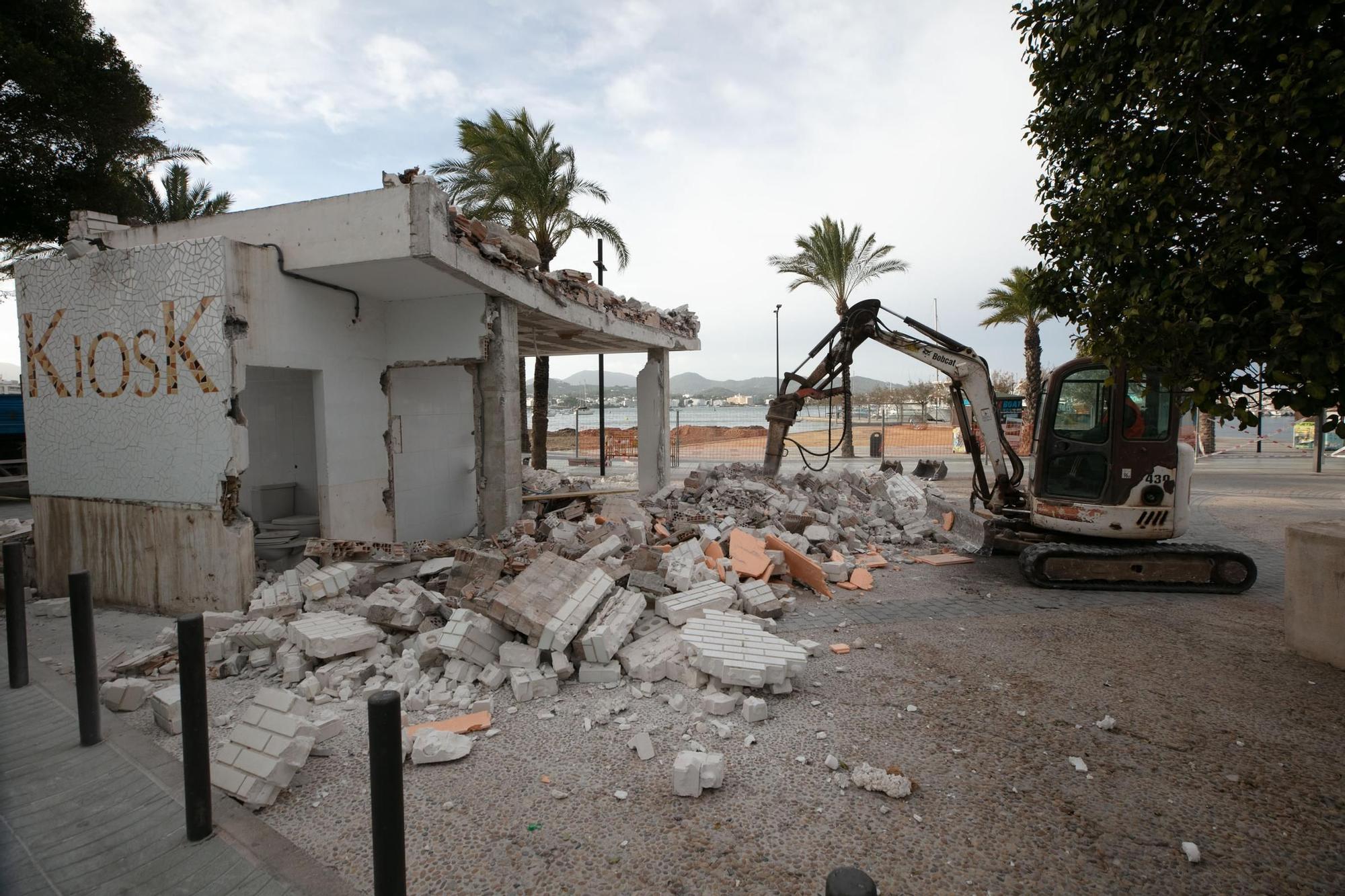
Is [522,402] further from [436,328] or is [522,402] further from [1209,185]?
[1209,185]

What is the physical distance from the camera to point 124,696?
502 cm

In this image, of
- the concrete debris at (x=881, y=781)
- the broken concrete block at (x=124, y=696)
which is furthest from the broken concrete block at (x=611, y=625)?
the broken concrete block at (x=124, y=696)

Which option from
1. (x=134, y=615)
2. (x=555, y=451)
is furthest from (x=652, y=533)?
(x=555, y=451)

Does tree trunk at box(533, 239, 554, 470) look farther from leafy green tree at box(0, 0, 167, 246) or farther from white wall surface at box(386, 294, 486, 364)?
leafy green tree at box(0, 0, 167, 246)

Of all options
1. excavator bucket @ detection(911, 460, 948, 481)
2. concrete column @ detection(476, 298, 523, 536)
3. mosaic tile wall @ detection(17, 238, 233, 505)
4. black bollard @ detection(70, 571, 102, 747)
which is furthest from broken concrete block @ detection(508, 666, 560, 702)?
excavator bucket @ detection(911, 460, 948, 481)

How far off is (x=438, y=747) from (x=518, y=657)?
124 cm

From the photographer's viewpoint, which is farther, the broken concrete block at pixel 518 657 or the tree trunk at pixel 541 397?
the tree trunk at pixel 541 397

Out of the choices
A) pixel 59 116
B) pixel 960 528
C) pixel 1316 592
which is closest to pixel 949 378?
pixel 960 528

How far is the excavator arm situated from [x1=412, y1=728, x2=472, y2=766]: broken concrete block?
7.80m

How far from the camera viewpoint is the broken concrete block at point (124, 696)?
5.02 meters

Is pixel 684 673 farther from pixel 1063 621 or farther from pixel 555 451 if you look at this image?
pixel 555 451

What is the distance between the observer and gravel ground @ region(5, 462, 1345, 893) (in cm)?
317

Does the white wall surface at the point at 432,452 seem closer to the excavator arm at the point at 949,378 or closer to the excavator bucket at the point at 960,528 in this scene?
the excavator arm at the point at 949,378

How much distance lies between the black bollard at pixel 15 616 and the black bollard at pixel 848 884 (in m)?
6.38
